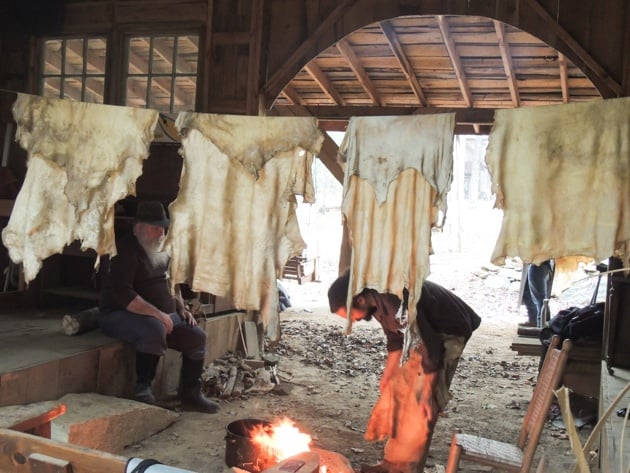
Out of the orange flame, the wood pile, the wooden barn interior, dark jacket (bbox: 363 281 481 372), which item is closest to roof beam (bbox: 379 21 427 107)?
the wooden barn interior

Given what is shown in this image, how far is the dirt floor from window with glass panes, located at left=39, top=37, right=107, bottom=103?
4329mm

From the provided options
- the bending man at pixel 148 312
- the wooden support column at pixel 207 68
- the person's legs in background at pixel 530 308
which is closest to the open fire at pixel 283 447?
the bending man at pixel 148 312

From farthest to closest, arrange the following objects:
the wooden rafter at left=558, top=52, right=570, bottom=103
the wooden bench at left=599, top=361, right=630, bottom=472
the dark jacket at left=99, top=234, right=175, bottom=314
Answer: the wooden rafter at left=558, top=52, right=570, bottom=103 → the dark jacket at left=99, top=234, right=175, bottom=314 → the wooden bench at left=599, top=361, right=630, bottom=472

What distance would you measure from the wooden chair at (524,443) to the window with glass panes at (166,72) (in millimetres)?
5182

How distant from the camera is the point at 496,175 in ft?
11.7

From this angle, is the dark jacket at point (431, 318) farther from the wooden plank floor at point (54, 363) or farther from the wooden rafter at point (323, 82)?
the wooden rafter at point (323, 82)

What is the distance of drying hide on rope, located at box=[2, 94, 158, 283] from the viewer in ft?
13.4

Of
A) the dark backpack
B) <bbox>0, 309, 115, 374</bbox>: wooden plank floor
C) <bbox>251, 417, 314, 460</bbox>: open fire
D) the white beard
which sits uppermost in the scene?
the white beard

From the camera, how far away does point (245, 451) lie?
14.5ft

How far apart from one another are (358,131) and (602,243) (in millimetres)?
1602

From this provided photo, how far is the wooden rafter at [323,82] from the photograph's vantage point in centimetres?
928

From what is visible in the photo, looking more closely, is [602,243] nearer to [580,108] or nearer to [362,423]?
[580,108]

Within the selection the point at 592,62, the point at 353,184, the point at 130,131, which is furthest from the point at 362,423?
the point at 592,62

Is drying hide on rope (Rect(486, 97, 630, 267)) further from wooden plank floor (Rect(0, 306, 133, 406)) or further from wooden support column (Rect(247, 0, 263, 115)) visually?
wooden support column (Rect(247, 0, 263, 115))
